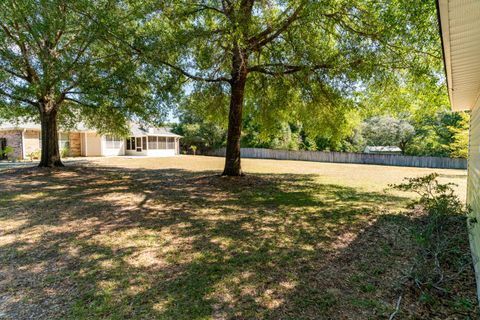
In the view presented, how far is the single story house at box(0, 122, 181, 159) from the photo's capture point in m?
20.3

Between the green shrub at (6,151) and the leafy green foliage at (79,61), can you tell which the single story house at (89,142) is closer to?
the green shrub at (6,151)

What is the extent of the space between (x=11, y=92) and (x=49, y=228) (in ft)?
26.6

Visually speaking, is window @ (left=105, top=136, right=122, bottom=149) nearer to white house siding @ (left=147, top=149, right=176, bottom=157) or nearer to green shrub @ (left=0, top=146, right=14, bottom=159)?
white house siding @ (left=147, top=149, right=176, bottom=157)

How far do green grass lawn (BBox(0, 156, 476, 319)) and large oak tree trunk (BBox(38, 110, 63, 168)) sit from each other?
5516 mm

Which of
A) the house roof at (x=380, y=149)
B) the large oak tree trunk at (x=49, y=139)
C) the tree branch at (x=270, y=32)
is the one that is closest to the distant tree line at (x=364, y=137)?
the house roof at (x=380, y=149)

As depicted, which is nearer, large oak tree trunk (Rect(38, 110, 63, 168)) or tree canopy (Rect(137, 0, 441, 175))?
tree canopy (Rect(137, 0, 441, 175))

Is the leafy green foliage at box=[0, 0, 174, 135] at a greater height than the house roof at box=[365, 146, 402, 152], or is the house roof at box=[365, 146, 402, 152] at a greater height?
the leafy green foliage at box=[0, 0, 174, 135]

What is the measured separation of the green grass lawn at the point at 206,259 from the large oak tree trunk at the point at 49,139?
5516 mm

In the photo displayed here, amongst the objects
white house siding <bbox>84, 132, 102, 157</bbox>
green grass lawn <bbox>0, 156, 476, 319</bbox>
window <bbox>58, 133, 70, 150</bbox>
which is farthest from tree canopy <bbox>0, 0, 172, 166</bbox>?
white house siding <bbox>84, 132, 102, 157</bbox>

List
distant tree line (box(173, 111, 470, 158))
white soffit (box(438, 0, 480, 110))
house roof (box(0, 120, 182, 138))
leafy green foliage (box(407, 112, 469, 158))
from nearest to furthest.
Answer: white soffit (box(438, 0, 480, 110)) → house roof (box(0, 120, 182, 138)) → leafy green foliage (box(407, 112, 469, 158)) → distant tree line (box(173, 111, 470, 158))

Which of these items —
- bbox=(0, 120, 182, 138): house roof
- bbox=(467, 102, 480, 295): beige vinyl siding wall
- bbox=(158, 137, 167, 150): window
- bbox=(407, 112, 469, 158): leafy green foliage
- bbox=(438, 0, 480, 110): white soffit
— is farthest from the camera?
bbox=(158, 137, 167, 150): window

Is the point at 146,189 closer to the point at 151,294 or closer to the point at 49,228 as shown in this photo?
the point at 49,228

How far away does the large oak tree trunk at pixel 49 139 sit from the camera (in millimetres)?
11891

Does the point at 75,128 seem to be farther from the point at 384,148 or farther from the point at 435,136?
the point at 384,148
